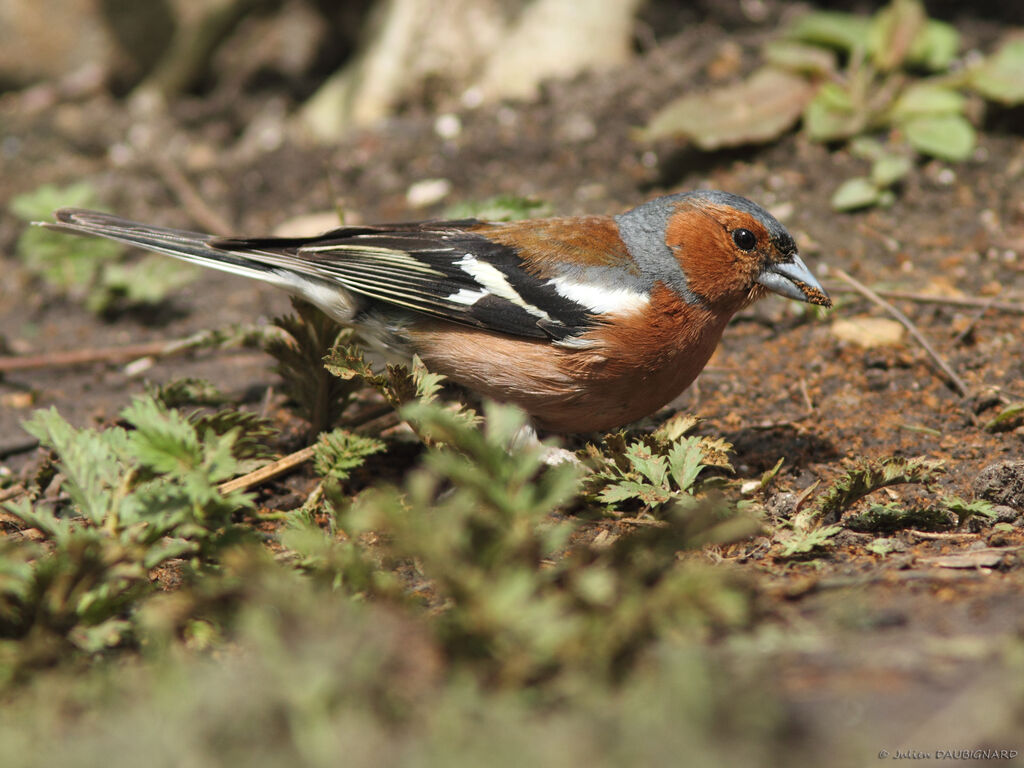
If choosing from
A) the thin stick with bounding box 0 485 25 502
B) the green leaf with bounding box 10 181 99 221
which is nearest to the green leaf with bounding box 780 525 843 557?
the thin stick with bounding box 0 485 25 502

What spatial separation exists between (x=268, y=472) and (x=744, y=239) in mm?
2107

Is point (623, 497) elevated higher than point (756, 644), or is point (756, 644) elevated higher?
point (756, 644)

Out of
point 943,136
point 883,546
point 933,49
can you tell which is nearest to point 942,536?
point 883,546

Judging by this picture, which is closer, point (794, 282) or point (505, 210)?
point (794, 282)

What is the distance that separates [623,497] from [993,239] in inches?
128

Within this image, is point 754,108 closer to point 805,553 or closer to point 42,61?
point 805,553

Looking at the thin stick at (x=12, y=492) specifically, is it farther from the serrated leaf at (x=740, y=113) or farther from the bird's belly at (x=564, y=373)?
the serrated leaf at (x=740, y=113)

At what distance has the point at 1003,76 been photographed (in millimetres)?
5699

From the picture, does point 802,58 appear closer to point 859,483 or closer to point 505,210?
point 505,210

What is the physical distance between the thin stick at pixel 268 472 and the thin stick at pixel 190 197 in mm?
2645

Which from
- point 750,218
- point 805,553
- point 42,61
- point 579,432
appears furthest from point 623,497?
point 42,61

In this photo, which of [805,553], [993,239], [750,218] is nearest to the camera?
[805,553]

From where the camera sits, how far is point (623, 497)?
3238 millimetres

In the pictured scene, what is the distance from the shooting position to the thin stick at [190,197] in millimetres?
6109
